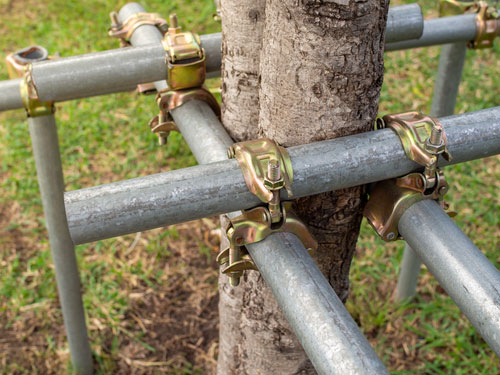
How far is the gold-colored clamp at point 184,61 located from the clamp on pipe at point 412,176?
475 millimetres

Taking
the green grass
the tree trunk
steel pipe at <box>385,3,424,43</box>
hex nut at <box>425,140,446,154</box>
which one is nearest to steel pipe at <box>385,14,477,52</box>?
steel pipe at <box>385,3,424,43</box>

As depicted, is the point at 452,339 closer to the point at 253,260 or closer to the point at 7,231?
the point at 253,260

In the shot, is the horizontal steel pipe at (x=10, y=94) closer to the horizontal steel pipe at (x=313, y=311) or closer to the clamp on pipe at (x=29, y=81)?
the clamp on pipe at (x=29, y=81)

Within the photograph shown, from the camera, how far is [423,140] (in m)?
1.04

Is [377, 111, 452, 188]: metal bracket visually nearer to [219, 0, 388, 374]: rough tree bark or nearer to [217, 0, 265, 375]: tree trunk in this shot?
[219, 0, 388, 374]: rough tree bark

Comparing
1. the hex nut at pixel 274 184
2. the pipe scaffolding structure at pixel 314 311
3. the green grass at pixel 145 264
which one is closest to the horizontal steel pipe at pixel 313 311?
the pipe scaffolding structure at pixel 314 311

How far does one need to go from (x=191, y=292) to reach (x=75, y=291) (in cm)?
67

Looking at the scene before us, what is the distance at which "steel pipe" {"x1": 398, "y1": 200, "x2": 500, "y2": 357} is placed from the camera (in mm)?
903

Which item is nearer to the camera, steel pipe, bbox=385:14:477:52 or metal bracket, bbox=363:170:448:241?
metal bracket, bbox=363:170:448:241

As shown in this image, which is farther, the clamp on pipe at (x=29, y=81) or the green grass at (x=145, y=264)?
the green grass at (x=145, y=264)

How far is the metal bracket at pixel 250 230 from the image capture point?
40.2 inches

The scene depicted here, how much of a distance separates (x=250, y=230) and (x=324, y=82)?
28 centimetres

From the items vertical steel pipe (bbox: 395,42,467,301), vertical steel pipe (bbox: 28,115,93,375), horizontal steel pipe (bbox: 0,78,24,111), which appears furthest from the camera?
vertical steel pipe (bbox: 395,42,467,301)

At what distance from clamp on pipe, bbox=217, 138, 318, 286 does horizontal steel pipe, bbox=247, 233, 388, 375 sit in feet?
0.08
